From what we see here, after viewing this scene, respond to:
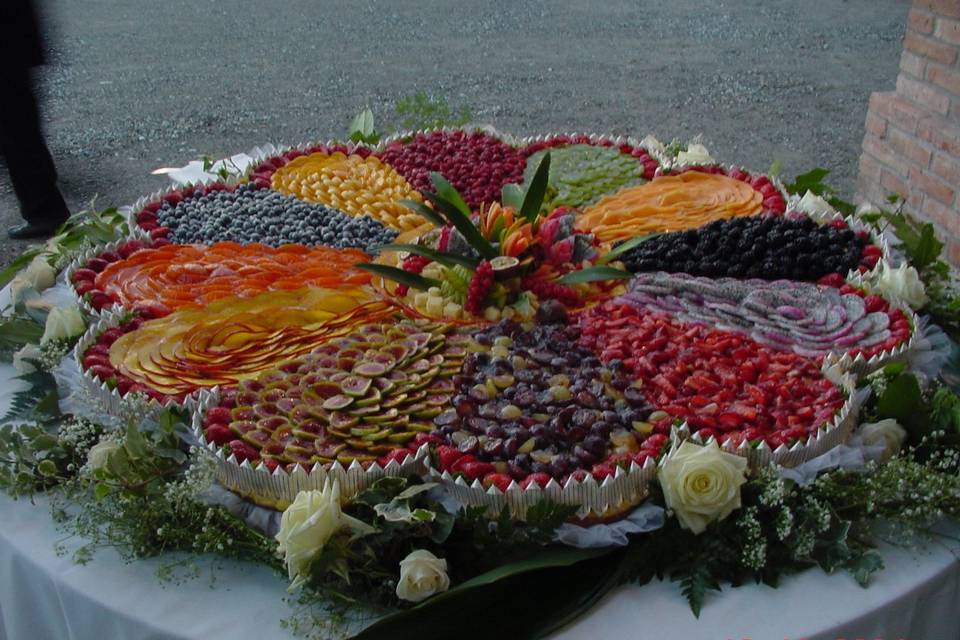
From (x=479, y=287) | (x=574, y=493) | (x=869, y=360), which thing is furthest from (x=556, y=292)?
(x=574, y=493)

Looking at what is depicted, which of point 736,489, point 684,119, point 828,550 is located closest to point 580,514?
point 736,489

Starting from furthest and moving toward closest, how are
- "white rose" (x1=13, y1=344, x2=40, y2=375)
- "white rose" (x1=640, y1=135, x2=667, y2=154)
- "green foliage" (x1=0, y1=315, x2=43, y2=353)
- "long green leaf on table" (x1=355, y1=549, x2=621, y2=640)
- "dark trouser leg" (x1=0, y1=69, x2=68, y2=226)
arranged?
"dark trouser leg" (x1=0, y1=69, x2=68, y2=226)
"white rose" (x1=640, y1=135, x2=667, y2=154)
"green foliage" (x1=0, y1=315, x2=43, y2=353)
"white rose" (x1=13, y1=344, x2=40, y2=375)
"long green leaf on table" (x1=355, y1=549, x2=621, y2=640)

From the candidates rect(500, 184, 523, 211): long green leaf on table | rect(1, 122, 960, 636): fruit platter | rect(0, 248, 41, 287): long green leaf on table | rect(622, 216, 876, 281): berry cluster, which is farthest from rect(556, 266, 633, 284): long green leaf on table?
rect(0, 248, 41, 287): long green leaf on table

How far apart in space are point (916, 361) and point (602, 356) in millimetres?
696

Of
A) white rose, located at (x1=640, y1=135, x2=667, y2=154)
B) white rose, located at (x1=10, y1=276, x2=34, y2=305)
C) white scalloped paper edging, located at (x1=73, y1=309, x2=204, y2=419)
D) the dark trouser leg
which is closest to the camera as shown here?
white scalloped paper edging, located at (x1=73, y1=309, x2=204, y2=419)

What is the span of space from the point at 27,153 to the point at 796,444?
4324 mm

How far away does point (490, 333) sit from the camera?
2.12 metres

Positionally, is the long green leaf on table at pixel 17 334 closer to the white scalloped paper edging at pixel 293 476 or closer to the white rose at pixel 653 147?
the white scalloped paper edging at pixel 293 476

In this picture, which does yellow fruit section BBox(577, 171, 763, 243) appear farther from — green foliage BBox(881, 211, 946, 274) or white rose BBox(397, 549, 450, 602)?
white rose BBox(397, 549, 450, 602)

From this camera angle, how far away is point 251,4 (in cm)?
959

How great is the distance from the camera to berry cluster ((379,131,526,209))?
9.87 feet

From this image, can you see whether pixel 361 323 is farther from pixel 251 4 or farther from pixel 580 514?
pixel 251 4

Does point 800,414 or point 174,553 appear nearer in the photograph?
point 174,553

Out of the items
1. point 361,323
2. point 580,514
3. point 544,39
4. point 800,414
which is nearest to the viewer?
point 580,514
